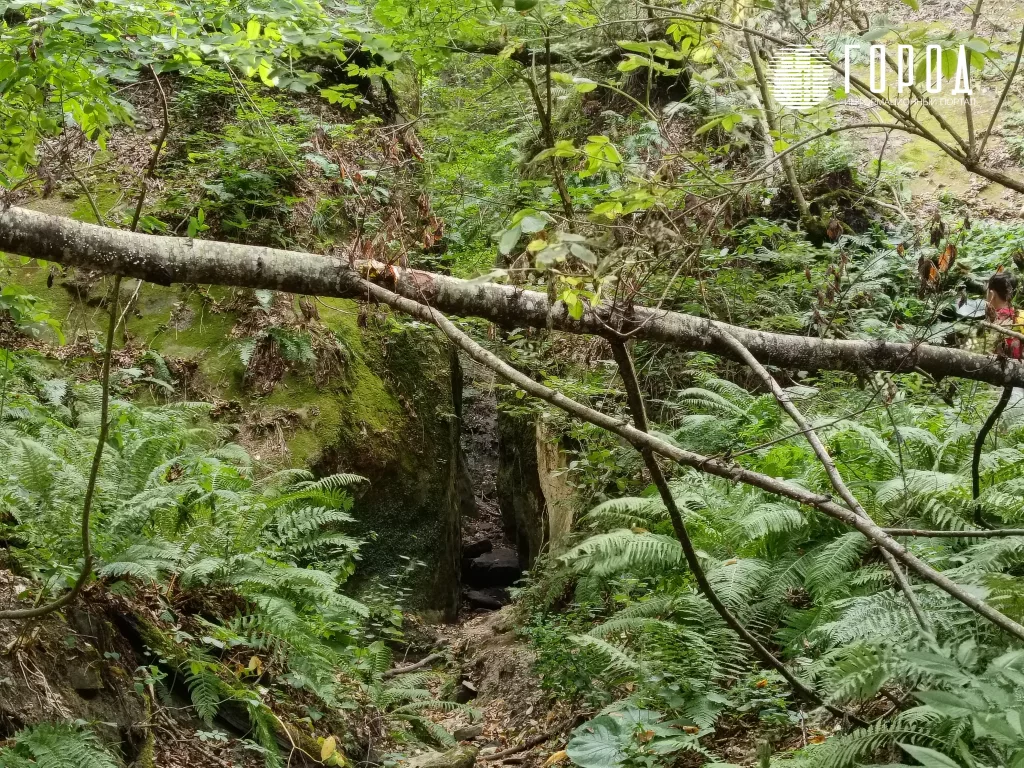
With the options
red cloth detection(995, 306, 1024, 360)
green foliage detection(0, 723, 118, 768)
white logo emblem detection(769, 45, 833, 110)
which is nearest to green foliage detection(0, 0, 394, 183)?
green foliage detection(0, 723, 118, 768)

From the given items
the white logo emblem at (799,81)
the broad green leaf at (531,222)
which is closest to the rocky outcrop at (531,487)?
the white logo emblem at (799,81)

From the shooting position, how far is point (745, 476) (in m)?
2.26

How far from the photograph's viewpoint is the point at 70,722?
296cm

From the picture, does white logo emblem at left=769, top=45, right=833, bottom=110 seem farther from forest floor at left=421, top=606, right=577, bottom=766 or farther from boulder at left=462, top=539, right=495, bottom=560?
boulder at left=462, top=539, right=495, bottom=560

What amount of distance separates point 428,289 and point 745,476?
142 cm

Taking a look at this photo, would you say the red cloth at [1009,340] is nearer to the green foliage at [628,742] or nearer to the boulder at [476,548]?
the green foliage at [628,742]

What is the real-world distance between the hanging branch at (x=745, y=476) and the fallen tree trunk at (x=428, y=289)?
0.19 metres

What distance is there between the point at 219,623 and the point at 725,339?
318 cm

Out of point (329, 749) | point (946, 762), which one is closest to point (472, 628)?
point (329, 749)

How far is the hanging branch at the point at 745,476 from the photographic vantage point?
1957mm

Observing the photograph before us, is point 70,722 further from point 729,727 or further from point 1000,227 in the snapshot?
point 1000,227

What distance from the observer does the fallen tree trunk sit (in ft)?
8.80

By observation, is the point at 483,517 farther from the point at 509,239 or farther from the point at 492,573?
the point at 509,239

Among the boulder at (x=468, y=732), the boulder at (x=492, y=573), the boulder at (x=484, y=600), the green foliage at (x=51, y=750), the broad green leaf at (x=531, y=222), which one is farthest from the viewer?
the boulder at (x=492, y=573)
